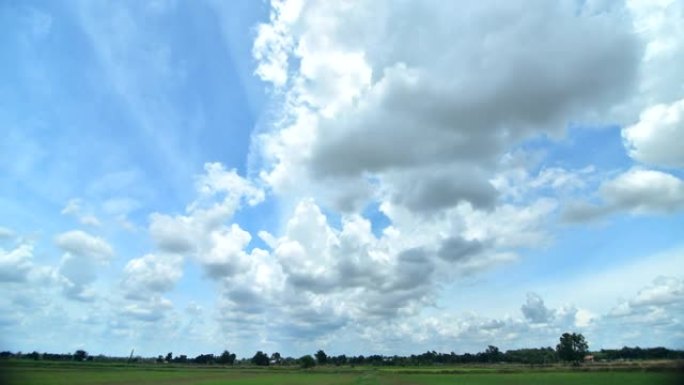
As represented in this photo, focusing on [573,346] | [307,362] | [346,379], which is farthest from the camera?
[307,362]

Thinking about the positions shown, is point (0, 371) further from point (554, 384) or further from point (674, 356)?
point (554, 384)

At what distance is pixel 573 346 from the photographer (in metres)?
145

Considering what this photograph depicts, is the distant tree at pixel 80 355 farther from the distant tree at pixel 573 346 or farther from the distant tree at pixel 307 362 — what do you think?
the distant tree at pixel 573 346

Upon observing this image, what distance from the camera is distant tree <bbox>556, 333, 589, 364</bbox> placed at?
14462 cm

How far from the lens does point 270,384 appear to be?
235 feet

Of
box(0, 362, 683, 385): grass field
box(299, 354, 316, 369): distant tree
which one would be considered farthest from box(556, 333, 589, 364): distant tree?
box(299, 354, 316, 369): distant tree

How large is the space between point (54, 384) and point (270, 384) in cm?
2881

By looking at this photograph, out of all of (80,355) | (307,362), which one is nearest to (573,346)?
(307,362)

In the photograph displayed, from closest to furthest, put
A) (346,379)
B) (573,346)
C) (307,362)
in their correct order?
(346,379) → (573,346) → (307,362)

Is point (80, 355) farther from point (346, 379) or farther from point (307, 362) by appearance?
point (346, 379)

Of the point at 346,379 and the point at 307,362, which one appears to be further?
the point at 307,362

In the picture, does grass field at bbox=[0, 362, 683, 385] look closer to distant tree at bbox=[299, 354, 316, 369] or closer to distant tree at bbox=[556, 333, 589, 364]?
distant tree at bbox=[556, 333, 589, 364]

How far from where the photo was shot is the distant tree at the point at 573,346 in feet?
474

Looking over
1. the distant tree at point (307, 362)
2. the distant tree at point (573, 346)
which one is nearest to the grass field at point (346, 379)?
the distant tree at point (573, 346)
